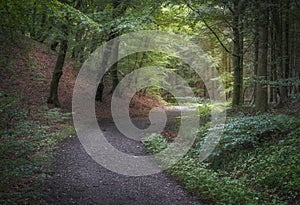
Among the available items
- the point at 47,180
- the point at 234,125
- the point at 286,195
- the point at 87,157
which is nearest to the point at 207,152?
the point at 234,125

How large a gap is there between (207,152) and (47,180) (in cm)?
453

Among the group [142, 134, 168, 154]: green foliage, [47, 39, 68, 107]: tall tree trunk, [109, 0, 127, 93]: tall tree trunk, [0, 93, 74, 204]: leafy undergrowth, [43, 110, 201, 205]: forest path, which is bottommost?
[43, 110, 201, 205]: forest path

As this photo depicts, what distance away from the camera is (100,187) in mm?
6211

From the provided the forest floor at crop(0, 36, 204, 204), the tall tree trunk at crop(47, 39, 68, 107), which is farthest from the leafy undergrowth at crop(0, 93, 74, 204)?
the tall tree trunk at crop(47, 39, 68, 107)

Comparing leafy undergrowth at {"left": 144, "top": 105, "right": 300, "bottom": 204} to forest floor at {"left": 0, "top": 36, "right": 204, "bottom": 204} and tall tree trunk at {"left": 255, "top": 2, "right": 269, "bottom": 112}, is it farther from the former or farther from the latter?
tall tree trunk at {"left": 255, "top": 2, "right": 269, "bottom": 112}

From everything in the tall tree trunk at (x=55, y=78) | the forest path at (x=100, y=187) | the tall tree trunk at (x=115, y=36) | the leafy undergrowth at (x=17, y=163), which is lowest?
the forest path at (x=100, y=187)

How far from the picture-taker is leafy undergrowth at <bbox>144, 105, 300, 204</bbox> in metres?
5.41

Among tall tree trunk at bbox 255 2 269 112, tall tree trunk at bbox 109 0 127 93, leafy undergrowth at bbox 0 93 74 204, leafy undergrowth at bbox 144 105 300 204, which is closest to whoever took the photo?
leafy undergrowth at bbox 0 93 74 204

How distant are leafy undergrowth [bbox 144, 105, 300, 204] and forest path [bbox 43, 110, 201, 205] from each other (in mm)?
492

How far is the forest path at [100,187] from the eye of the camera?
552 cm

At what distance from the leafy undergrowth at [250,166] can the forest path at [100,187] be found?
19.4 inches

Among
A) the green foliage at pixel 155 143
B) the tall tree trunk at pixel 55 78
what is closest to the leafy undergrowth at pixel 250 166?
the green foliage at pixel 155 143

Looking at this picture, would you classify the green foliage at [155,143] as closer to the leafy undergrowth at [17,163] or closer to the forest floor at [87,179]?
the forest floor at [87,179]

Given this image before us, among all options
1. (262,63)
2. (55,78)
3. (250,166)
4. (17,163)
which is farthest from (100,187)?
(55,78)
